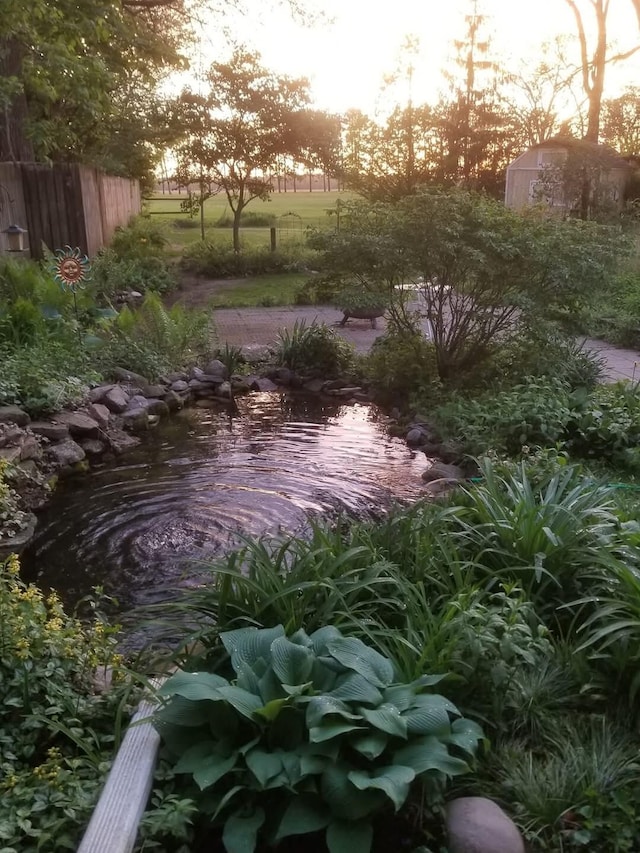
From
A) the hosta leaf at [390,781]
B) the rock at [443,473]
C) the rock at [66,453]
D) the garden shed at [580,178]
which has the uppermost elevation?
the garden shed at [580,178]

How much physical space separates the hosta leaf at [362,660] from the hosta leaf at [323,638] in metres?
0.06

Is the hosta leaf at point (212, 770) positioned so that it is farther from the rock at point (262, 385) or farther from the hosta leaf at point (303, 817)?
the rock at point (262, 385)

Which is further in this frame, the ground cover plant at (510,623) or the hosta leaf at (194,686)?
the ground cover plant at (510,623)

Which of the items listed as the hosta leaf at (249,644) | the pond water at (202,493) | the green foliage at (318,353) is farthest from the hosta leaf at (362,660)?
the green foliage at (318,353)

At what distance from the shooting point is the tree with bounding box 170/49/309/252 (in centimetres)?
1884

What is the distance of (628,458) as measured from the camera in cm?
557

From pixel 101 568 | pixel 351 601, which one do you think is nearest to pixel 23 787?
pixel 351 601

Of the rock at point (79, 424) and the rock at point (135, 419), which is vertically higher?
the rock at point (79, 424)

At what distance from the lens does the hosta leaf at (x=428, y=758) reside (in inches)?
79.4

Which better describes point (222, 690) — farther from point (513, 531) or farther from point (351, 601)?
point (513, 531)

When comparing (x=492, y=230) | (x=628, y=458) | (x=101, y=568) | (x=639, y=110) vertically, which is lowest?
(x=101, y=568)

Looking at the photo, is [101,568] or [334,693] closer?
[334,693]

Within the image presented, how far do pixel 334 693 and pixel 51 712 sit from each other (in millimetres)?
1033

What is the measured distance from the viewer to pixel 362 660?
2.28 meters
